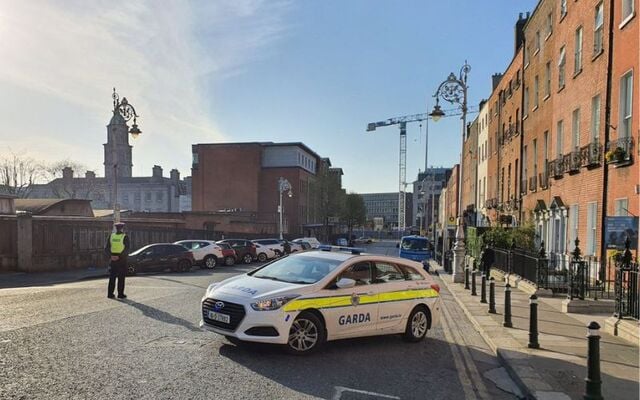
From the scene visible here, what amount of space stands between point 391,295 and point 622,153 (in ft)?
27.6

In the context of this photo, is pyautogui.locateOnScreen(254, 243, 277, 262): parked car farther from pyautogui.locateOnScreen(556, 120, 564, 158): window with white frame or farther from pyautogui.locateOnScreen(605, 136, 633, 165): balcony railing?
pyautogui.locateOnScreen(605, 136, 633, 165): balcony railing

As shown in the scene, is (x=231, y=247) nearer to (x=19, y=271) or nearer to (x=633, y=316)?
(x=19, y=271)

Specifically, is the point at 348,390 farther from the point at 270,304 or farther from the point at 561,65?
the point at 561,65

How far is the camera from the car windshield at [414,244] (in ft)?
103

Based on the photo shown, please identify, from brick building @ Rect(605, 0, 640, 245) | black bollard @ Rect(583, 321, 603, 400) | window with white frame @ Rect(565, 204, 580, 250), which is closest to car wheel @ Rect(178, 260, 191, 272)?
window with white frame @ Rect(565, 204, 580, 250)

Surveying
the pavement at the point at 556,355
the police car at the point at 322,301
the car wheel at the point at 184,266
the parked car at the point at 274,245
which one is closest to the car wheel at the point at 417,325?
the police car at the point at 322,301

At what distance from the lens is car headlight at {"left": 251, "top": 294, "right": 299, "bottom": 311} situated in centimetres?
700

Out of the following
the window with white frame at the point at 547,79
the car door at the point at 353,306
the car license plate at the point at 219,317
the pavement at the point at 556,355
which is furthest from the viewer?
the window with white frame at the point at 547,79

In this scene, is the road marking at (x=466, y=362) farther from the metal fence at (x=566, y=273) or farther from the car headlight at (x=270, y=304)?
the metal fence at (x=566, y=273)

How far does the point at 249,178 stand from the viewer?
2970 inches

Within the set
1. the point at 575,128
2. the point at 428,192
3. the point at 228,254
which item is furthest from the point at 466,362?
the point at 428,192

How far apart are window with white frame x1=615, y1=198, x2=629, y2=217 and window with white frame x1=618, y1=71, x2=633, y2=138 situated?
1.77 meters

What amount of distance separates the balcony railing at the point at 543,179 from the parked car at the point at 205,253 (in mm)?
16316

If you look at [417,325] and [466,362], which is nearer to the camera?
[466,362]
